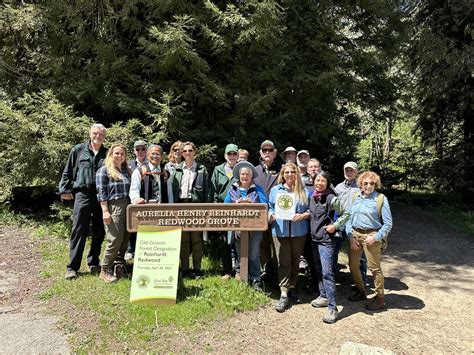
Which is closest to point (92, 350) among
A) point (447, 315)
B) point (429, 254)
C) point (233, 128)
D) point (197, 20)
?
point (447, 315)

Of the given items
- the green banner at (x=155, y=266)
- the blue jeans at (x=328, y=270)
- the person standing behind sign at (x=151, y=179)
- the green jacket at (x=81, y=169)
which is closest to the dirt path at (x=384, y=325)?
the blue jeans at (x=328, y=270)

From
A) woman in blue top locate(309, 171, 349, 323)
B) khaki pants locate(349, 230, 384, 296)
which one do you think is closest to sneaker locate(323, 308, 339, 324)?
woman in blue top locate(309, 171, 349, 323)

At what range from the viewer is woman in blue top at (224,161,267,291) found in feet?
17.5

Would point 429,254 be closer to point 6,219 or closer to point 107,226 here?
point 107,226

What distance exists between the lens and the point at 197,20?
23.3 feet

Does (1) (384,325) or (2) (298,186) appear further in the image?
(2) (298,186)

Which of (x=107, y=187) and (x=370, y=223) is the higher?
(x=107, y=187)

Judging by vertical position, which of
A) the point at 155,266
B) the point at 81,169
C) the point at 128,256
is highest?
the point at 81,169

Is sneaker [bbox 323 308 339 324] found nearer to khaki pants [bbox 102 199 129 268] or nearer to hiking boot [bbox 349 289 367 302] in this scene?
hiking boot [bbox 349 289 367 302]

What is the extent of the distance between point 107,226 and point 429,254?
659cm

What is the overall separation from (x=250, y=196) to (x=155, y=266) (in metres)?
1.55

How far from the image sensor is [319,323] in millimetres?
4883

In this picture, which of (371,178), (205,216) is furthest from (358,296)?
(205,216)

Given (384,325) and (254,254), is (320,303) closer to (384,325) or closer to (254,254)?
(384,325)
